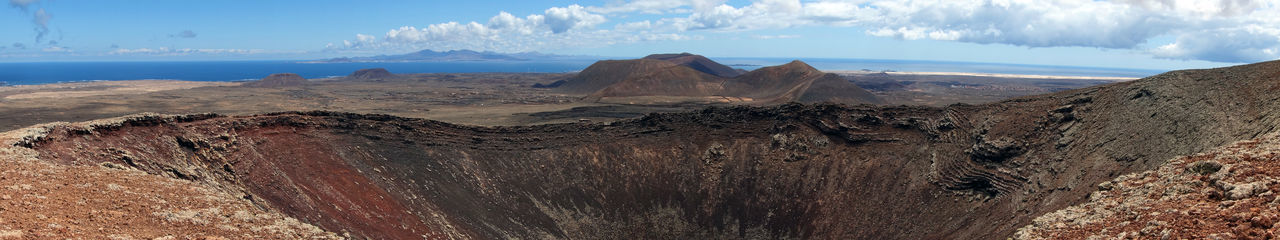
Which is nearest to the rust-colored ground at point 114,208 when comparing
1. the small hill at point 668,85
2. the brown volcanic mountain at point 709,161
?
the brown volcanic mountain at point 709,161

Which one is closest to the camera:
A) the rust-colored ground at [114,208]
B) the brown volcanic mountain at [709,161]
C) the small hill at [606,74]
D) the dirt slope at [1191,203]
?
the dirt slope at [1191,203]

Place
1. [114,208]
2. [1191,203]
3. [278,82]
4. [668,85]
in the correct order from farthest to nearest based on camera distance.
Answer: [278,82] < [668,85] < [114,208] < [1191,203]

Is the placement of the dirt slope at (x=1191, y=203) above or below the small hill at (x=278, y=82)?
above

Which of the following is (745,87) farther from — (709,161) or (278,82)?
(278,82)

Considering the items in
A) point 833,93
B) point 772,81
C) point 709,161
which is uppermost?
point 772,81

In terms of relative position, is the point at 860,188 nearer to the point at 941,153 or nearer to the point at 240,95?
the point at 941,153

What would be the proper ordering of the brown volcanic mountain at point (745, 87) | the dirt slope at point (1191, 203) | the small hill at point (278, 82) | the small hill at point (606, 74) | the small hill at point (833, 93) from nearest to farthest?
the dirt slope at point (1191, 203), the small hill at point (833, 93), the brown volcanic mountain at point (745, 87), the small hill at point (606, 74), the small hill at point (278, 82)

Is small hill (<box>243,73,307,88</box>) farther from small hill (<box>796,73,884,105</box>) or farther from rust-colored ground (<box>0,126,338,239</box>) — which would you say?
rust-colored ground (<box>0,126,338,239</box>)

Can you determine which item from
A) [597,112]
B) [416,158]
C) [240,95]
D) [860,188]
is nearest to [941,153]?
[860,188]

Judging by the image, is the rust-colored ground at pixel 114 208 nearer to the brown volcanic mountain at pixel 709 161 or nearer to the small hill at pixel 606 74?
the brown volcanic mountain at pixel 709 161

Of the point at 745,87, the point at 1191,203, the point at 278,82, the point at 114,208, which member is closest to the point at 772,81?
the point at 745,87
